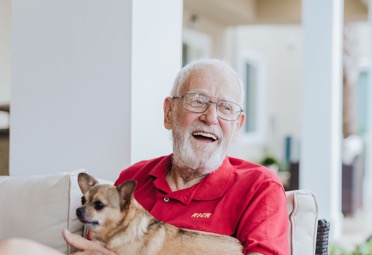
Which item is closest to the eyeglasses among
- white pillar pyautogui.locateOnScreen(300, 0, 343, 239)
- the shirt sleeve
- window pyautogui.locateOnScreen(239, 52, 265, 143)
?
the shirt sleeve

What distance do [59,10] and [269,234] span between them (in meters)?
1.43

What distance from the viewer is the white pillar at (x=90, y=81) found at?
2721 mm

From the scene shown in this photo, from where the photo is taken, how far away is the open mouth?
2.24m

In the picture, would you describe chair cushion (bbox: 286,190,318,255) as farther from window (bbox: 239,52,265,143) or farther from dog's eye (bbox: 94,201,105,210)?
window (bbox: 239,52,265,143)

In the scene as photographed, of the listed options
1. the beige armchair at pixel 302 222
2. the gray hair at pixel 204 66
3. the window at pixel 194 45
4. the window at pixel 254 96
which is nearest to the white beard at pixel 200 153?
the gray hair at pixel 204 66

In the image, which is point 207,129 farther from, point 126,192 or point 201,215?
point 126,192

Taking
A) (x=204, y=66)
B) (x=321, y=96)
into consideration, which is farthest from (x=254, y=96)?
(x=204, y=66)

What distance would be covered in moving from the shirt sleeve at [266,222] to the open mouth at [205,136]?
0.25m

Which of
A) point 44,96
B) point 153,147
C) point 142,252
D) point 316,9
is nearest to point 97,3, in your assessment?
point 44,96

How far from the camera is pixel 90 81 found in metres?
2.79

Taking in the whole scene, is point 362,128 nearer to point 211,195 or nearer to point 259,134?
point 259,134

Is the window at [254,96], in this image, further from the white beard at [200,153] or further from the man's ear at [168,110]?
the white beard at [200,153]

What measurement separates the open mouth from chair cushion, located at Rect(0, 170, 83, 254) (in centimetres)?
46

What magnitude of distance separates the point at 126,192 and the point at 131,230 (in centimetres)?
13
